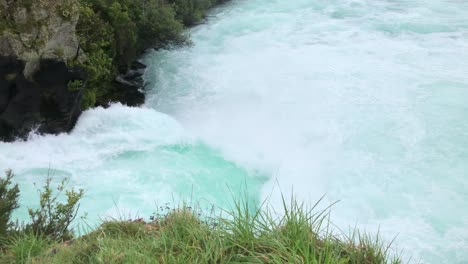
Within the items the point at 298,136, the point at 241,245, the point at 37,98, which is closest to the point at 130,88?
the point at 37,98

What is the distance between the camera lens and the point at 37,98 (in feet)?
47.6

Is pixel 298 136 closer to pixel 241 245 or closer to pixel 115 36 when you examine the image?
pixel 115 36

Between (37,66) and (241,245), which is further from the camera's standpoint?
(37,66)

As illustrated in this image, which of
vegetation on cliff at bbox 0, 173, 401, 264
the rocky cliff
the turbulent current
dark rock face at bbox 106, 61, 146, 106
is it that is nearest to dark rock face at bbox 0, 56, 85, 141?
the rocky cliff

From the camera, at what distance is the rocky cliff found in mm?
13336

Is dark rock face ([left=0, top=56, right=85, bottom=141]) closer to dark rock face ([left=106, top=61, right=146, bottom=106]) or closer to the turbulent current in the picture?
the turbulent current

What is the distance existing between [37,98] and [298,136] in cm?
867

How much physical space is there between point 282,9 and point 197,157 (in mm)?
16680

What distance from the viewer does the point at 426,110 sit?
16344 mm

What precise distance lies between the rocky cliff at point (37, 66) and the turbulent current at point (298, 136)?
70cm

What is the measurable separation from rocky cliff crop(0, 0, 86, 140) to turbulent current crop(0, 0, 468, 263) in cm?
70

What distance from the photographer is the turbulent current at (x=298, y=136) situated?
1220 cm

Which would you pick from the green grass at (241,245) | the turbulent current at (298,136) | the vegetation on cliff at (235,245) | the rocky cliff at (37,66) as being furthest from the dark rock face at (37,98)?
the green grass at (241,245)

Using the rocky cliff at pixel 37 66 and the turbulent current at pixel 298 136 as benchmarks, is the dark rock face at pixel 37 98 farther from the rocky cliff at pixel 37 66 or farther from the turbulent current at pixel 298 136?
the turbulent current at pixel 298 136
